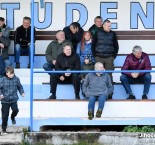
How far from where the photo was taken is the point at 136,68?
44.9ft

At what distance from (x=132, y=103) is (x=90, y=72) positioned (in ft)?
3.35

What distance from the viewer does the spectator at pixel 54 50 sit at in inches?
560

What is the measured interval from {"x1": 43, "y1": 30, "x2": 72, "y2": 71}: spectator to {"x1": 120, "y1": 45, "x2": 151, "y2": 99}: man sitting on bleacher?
1.40 metres

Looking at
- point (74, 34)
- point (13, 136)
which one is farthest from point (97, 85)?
point (74, 34)

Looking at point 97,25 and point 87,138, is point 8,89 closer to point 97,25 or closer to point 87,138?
point 87,138

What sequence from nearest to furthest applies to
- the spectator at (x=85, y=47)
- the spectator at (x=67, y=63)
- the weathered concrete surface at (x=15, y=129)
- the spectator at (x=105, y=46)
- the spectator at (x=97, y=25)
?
the weathered concrete surface at (x=15, y=129) → the spectator at (x=67, y=63) → the spectator at (x=105, y=46) → the spectator at (x=85, y=47) → the spectator at (x=97, y=25)

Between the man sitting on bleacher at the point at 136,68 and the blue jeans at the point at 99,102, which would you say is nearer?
the blue jeans at the point at 99,102

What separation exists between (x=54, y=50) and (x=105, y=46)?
3.83 ft

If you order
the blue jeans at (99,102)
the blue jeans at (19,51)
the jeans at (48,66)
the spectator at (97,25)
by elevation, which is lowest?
the blue jeans at (99,102)

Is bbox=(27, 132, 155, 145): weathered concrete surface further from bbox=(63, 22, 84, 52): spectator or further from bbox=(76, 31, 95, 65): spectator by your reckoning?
bbox=(63, 22, 84, 52): spectator

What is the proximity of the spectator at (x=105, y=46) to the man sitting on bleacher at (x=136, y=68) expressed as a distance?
399 millimetres

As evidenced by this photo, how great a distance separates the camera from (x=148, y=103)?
13.1m

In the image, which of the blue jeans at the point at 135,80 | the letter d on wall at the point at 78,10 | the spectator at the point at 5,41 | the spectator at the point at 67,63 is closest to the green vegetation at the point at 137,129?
the blue jeans at the point at 135,80

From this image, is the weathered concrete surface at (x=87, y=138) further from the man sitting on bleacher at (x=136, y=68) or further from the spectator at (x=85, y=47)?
the spectator at (x=85, y=47)
